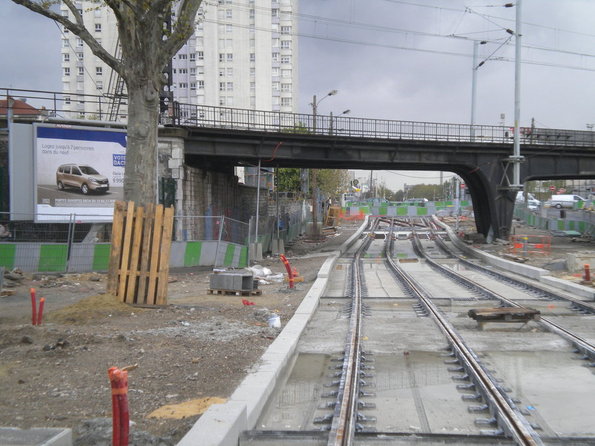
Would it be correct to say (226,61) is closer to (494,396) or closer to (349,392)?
(349,392)

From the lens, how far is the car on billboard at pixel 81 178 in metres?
21.2

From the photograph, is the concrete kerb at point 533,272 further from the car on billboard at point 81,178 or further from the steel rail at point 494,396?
the car on billboard at point 81,178

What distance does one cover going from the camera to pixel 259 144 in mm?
27188

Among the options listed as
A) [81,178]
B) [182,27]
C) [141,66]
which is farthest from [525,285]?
[81,178]

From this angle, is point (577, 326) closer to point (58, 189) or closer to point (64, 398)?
point (64, 398)

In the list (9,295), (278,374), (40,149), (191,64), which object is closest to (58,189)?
(40,149)

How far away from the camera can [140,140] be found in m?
10.1

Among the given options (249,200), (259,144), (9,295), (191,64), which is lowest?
(9,295)

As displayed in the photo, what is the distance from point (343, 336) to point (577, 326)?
4401 mm

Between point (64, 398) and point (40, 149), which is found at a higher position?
point (40, 149)

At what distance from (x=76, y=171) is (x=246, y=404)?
61.4ft

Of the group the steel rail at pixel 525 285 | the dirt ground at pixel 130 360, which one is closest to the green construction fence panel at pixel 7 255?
the dirt ground at pixel 130 360

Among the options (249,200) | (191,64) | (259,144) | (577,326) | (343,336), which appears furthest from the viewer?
(191,64)

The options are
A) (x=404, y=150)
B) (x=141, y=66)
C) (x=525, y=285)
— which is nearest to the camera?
(x=141, y=66)
